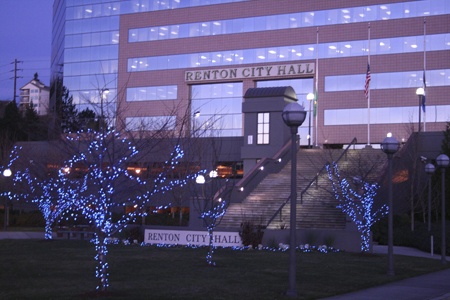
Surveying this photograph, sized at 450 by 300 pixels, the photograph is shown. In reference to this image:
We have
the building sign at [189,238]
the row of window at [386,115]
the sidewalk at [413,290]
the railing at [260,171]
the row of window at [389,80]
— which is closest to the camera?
the sidewalk at [413,290]

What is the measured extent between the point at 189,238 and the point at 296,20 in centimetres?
3166

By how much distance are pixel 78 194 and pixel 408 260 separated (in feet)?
43.4

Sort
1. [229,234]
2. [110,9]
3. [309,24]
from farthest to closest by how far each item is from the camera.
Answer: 1. [110,9]
2. [309,24]
3. [229,234]

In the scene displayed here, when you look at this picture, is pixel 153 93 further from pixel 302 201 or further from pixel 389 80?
pixel 302 201

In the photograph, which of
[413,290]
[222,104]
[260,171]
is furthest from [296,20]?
[413,290]

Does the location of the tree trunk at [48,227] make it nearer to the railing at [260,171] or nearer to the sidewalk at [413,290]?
the railing at [260,171]

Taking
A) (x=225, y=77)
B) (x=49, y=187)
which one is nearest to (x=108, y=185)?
(x=49, y=187)

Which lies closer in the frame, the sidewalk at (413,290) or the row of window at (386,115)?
the sidewalk at (413,290)

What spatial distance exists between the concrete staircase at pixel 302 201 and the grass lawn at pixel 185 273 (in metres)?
5.62

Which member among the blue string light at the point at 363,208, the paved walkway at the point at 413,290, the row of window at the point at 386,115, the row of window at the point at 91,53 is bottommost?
the paved walkway at the point at 413,290

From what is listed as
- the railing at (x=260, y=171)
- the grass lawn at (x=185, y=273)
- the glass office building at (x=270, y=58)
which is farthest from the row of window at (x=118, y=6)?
the grass lawn at (x=185, y=273)

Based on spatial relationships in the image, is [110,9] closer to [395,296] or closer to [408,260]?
[408,260]

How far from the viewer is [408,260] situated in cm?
2495

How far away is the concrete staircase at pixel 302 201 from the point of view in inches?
1266
